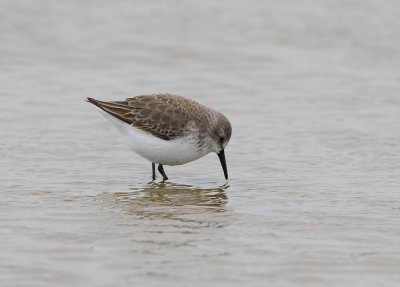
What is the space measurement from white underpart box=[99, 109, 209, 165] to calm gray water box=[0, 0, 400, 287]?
0.32 metres

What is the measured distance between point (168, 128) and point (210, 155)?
1776 millimetres

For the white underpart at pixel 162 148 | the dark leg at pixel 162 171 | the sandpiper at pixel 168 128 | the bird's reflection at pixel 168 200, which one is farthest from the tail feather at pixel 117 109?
the bird's reflection at pixel 168 200

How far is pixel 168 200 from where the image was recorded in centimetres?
952

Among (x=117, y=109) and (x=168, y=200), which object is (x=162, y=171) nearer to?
(x=117, y=109)

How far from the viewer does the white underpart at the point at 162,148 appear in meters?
10.3

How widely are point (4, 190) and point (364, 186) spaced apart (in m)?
3.93

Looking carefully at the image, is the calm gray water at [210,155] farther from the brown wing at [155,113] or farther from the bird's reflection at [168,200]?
the brown wing at [155,113]

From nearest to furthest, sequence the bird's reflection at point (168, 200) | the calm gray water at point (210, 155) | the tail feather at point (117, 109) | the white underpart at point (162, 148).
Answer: the calm gray water at point (210, 155)
the bird's reflection at point (168, 200)
the white underpart at point (162, 148)
the tail feather at point (117, 109)

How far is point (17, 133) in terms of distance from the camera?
12359 mm

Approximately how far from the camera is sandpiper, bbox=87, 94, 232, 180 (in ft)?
34.0

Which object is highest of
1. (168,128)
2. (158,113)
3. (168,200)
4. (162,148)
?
(158,113)

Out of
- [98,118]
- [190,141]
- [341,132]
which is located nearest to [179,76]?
[98,118]

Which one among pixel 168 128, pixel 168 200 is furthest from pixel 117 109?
pixel 168 200

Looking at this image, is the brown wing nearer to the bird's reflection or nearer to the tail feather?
the tail feather
